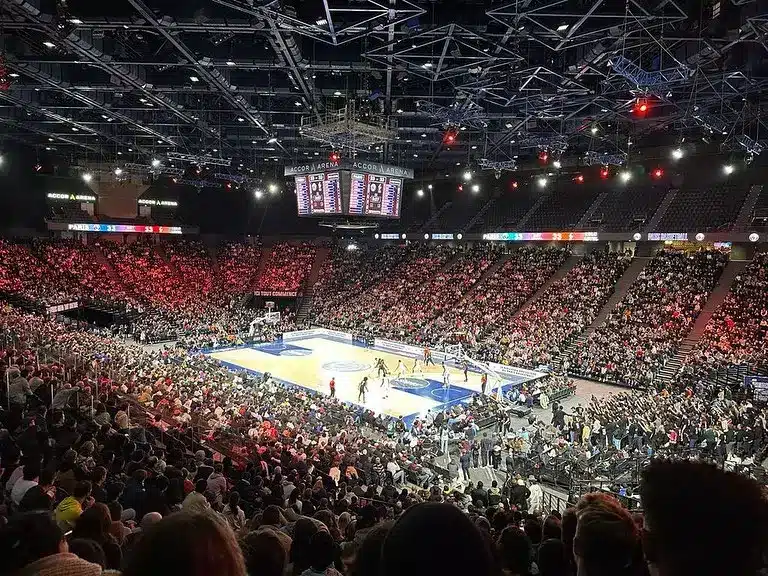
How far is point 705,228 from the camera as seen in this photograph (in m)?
32.1

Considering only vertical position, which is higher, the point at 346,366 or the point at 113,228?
the point at 113,228

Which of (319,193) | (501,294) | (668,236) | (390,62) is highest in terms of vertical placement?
(390,62)

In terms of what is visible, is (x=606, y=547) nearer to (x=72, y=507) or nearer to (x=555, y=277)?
(x=72, y=507)

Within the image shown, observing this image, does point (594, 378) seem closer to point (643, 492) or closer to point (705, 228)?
point (705, 228)

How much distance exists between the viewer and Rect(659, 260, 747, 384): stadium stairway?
26.1 m

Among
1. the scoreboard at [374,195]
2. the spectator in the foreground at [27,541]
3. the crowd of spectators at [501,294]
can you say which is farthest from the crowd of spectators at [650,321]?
the spectator in the foreground at [27,541]

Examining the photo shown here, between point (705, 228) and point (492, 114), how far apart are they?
54.5 feet

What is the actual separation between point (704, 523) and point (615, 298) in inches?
1345

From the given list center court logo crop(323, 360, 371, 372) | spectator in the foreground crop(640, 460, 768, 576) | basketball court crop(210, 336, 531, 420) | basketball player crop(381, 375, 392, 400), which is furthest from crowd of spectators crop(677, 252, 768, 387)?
spectator in the foreground crop(640, 460, 768, 576)

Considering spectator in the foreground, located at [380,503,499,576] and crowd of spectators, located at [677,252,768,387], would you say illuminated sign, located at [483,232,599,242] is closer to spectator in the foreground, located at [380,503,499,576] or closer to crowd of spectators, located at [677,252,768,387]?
crowd of spectators, located at [677,252,768,387]

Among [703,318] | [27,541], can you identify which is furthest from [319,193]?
[27,541]

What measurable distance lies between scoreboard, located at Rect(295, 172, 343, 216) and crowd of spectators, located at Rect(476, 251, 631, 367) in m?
13.1

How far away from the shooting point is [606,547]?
2463 millimetres

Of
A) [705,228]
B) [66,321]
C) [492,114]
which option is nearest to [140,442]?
[492,114]
